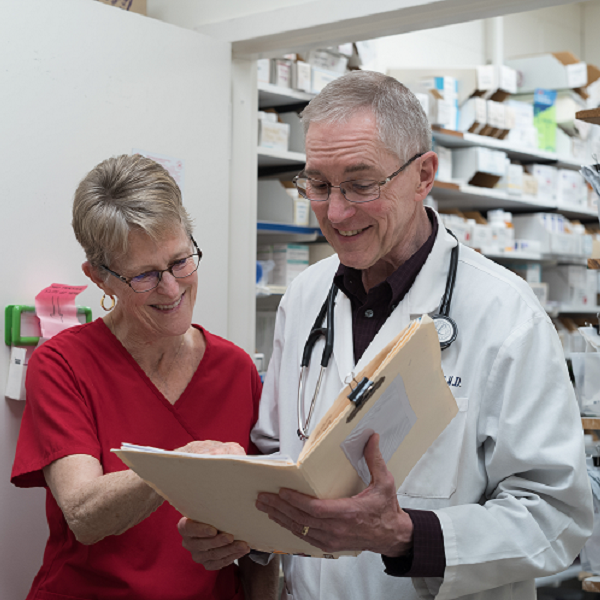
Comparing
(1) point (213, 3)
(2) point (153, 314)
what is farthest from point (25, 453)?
(1) point (213, 3)

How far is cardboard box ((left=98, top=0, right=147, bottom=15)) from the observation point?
2736mm

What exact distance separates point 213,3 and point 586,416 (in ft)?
7.17

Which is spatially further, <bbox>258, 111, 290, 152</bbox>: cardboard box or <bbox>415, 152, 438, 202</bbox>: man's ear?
<bbox>258, 111, 290, 152</bbox>: cardboard box

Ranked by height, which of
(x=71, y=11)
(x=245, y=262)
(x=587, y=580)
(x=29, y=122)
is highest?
(x=71, y=11)

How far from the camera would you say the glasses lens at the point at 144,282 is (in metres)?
1.64

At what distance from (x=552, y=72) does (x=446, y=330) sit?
4.74 meters

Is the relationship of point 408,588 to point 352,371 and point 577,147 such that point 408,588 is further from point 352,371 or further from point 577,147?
point 577,147

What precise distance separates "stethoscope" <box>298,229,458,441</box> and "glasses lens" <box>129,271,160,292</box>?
1.24 feet

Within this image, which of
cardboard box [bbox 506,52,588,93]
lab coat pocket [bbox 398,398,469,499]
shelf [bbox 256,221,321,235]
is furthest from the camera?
cardboard box [bbox 506,52,588,93]

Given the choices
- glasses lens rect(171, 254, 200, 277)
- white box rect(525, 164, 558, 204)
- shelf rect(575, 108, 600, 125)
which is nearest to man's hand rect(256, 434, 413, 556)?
glasses lens rect(171, 254, 200, 277)

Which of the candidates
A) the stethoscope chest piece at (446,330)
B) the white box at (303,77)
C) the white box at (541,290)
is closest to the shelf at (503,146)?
the white box at (541,290)

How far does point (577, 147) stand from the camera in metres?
5.77

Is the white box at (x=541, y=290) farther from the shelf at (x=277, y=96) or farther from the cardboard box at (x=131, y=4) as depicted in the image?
the cardboard box at (x=131, y=4)

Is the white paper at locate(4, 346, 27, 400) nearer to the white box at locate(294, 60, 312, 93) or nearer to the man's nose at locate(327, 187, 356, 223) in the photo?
the man's nose at locate(327, 187, 356, 223)
